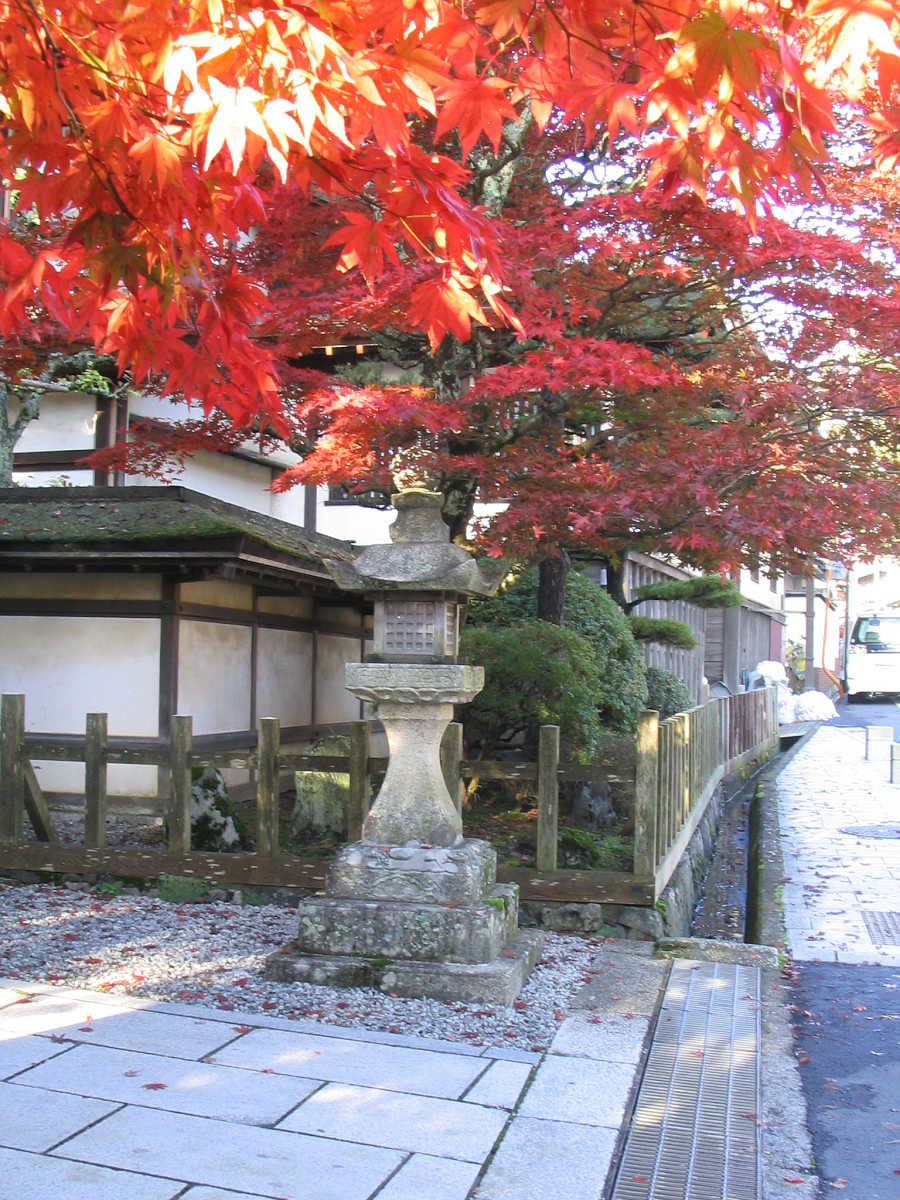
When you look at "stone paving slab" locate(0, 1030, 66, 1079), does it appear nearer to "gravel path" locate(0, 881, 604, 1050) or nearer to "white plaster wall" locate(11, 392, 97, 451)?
"gravel path" locate(0, 881, 604, 1050)

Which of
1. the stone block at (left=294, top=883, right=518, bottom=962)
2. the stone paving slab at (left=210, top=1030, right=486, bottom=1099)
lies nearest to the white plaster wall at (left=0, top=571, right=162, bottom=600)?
the stone block at (left=294, top=883, right=518, bottom=962)

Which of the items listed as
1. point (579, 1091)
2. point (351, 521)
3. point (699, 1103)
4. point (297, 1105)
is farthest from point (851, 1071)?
point (351, 521)

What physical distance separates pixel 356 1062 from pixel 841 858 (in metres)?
7.63

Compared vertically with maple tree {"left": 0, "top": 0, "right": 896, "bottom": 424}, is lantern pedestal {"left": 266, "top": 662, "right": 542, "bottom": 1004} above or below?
below

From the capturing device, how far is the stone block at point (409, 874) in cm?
565

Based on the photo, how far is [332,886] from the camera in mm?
5809

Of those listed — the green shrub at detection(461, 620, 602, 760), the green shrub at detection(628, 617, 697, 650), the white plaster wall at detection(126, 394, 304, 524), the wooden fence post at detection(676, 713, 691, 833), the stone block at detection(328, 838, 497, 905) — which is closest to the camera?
the stone block at detection(328, 838, 497, 905)

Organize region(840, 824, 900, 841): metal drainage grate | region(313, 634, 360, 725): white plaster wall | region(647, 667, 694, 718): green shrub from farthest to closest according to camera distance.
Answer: region(313, 634, 360, 725): white plaster wall → region(647, 667, 694, 718): green shrub → region(840, 824, 900, 841): metal drainage grate

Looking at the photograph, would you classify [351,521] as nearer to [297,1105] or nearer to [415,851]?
[415,851]

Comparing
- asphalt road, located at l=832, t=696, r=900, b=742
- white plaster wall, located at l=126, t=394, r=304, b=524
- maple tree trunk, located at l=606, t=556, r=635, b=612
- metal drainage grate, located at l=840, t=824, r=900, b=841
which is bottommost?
metal drainage grate, located at l=840, t=824, r=900, b=841

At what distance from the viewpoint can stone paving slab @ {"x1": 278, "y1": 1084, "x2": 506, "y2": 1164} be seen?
3645 millimetres

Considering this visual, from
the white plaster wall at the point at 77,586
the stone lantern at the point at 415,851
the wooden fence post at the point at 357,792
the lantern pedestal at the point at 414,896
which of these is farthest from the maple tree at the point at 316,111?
the white plaster wall at the point at 77,586

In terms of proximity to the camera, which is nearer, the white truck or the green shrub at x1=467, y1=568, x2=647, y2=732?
the green shrub at x1=467, y1=568, x2=647, y2=732

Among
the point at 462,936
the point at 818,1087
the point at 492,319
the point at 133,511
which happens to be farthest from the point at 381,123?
the point at 133,511
